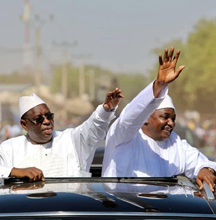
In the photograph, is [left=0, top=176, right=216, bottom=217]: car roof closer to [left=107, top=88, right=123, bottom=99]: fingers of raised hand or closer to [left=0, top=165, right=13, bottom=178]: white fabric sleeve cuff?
[left=0, top=165, right=13, bottom=178]: white fabric sleeve cuff

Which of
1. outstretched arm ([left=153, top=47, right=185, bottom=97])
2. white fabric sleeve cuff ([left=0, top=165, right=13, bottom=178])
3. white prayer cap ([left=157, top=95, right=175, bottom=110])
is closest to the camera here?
white fabric sleeve cuff ([left=0, top=165, right=13, bottom=178])

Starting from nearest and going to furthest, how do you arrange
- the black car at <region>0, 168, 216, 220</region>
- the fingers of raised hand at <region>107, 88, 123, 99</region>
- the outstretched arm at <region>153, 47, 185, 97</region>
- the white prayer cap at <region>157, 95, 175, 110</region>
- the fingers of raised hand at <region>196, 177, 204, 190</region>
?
1. the black car at <region>0, 168, 216, 220</region>
2. the fingers of raised hand at <region>196, 177, 204, 190</region>
3. the outstretched arm at <region>153, 47, 185, 97</region>
4. the fingers of raised hand at <region>107, 88, 123, 99</region>
5. the white prayer cap at <region>157, 95, 175, 110</region>

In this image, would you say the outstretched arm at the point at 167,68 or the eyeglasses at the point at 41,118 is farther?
the eyeglasses at the point at 41,118

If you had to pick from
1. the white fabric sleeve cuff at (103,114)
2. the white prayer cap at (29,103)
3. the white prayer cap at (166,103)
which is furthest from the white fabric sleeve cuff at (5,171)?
the white prayer cap at (166,103)

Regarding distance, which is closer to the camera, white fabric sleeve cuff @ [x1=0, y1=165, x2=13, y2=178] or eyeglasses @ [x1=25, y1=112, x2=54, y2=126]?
white fabric sleeve cuff @ [x1=0, y1=165, x2=13, y2=178]

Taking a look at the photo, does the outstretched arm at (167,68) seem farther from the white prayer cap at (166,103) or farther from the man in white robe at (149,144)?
the white prayer cap at (166,103)

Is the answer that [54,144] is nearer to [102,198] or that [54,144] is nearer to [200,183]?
[200,183]

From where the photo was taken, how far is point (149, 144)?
6004 mm

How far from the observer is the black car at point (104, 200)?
322cm

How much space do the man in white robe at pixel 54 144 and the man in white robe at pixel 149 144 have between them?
0.14 m

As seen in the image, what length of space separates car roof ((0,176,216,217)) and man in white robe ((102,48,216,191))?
4.69 feet

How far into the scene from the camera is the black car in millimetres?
3217

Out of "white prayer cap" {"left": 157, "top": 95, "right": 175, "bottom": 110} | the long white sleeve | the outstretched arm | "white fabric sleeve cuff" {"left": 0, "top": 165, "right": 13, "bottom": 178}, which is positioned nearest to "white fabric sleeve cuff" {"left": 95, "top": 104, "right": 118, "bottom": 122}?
the long white sleeve

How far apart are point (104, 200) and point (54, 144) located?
240 centimetres
